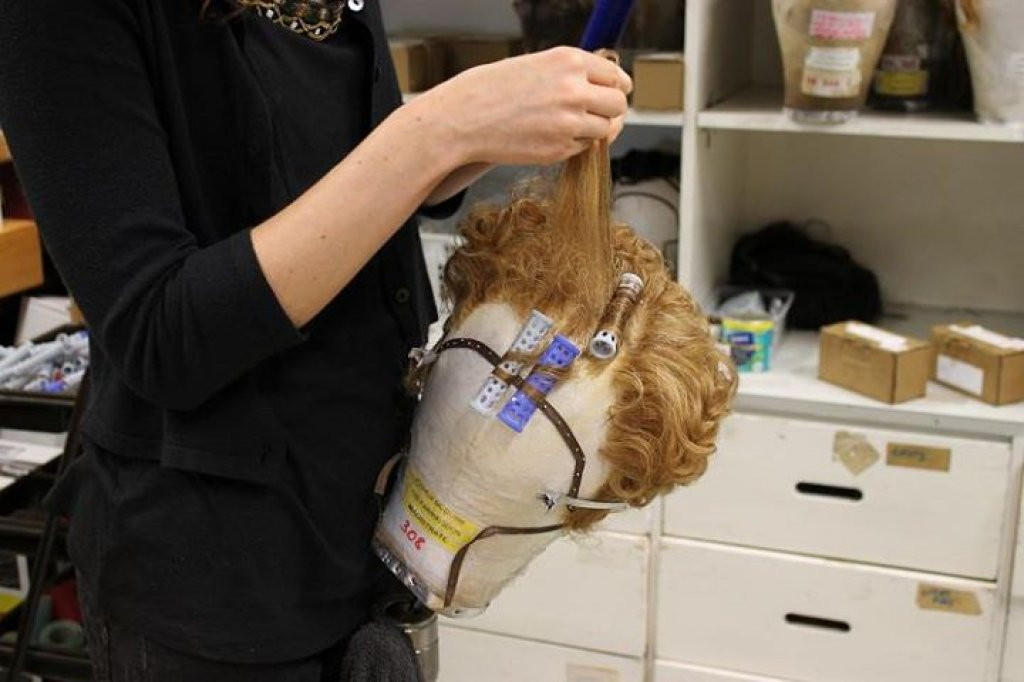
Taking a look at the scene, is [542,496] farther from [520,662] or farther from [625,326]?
[520,662]

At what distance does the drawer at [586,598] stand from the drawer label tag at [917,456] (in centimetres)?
44

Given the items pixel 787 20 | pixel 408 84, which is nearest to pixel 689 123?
pixel 787 20

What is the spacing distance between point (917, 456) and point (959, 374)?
158 mm

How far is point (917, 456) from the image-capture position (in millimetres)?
1757

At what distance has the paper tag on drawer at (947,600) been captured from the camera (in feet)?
5.82

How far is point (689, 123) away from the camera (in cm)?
184

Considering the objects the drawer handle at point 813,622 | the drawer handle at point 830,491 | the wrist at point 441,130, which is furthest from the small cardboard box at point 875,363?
the wrist at point 441,130

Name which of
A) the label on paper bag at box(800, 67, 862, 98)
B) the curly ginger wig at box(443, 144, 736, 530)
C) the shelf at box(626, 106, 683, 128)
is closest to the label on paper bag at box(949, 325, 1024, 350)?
the label on paper bag at box(800, 67, 862, 98)

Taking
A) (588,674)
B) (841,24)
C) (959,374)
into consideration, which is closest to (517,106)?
(841,24)

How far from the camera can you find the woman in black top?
2.23ft

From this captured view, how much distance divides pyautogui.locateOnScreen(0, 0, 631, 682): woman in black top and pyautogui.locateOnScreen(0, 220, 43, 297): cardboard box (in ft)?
3.90

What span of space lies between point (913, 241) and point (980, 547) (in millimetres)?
697

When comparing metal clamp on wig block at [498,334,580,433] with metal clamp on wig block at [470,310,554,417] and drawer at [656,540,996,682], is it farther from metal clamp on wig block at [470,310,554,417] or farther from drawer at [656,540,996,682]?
drawer at [656,540,996,682]

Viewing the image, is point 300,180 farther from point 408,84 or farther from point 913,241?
point 913,241
